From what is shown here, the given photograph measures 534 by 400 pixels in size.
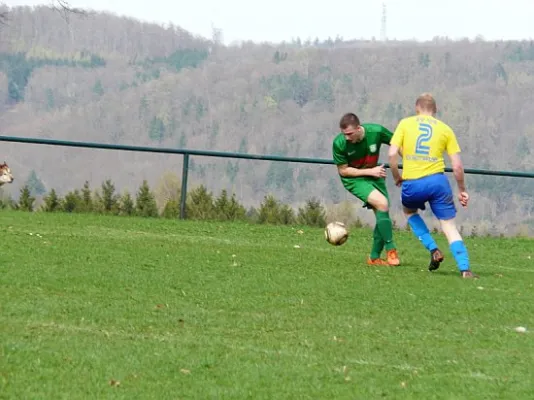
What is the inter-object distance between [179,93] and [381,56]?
1282 inches

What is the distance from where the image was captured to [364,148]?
14648 millimetres

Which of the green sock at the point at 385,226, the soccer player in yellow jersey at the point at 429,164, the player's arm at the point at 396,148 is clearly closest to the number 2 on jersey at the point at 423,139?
the soccer player in yellow jersey at the point at 429,164

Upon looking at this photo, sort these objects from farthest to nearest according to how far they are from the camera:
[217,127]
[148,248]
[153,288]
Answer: [217,127] < [148,248] < [153,288]

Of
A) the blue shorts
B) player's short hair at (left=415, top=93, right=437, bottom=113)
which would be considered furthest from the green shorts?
player's short hair at (left=415, top=93, right=437, bottom=113)

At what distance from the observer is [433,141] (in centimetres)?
1349

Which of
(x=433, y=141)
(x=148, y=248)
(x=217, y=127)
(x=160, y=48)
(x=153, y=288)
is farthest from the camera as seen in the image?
(x=160, y=48)

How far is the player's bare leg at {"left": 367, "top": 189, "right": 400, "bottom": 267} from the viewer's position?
48.2 feet

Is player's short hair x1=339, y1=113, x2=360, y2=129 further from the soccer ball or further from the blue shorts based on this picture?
the soccer ball

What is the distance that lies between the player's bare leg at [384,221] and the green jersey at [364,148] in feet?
1.28

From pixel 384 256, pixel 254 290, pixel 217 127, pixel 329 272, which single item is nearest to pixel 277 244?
pixel 384 256

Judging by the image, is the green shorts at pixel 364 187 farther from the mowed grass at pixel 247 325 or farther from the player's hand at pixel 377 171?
the mowed grass at pixel 247 325

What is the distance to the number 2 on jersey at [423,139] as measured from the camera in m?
13.5

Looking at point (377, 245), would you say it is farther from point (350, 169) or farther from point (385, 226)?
point (350, 169)

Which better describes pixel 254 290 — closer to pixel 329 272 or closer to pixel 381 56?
pixel 329 272
